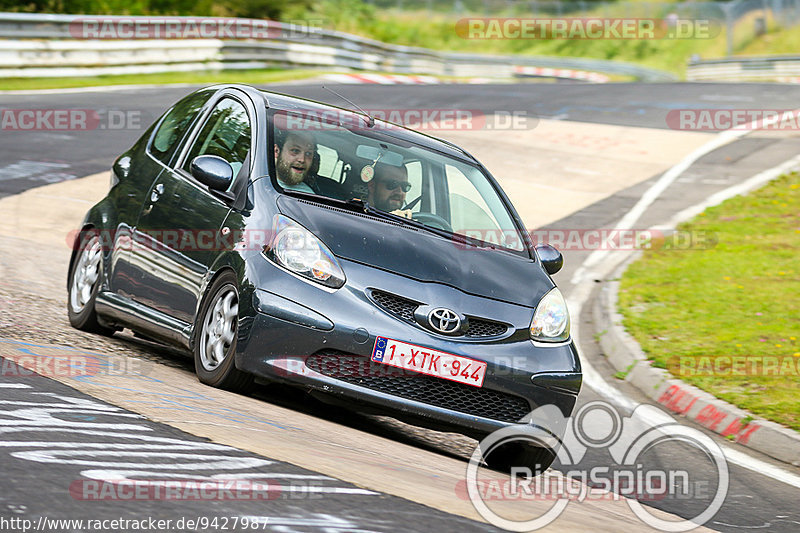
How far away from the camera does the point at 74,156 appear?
1572 cm

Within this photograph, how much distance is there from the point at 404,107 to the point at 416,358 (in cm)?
1695

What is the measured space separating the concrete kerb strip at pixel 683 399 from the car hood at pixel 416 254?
1.89 metres

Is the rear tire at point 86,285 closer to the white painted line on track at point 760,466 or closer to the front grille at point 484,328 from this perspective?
the front grille at point 484,328

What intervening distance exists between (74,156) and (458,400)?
11050mm

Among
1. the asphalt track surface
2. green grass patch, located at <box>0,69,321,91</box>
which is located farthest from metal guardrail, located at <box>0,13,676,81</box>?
the asphalt track surface

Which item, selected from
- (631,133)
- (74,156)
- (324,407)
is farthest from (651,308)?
(631,133)

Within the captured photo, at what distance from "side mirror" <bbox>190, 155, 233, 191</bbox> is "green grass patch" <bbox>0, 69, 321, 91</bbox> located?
15.2 metres

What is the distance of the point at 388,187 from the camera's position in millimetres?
6922

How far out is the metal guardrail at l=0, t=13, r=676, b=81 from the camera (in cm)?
2305

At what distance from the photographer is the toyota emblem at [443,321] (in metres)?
5.87

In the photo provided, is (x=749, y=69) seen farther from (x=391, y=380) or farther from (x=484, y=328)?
(x=391, y=380)

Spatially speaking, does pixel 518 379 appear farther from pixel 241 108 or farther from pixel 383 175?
pixel 241 108

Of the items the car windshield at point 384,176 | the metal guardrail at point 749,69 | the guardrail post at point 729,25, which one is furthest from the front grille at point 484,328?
the guardrail post at point 729,25

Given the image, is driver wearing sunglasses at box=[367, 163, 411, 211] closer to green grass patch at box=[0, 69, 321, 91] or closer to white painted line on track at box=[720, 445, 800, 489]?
white painted line on track at box=[720, 445, 800, 489]
